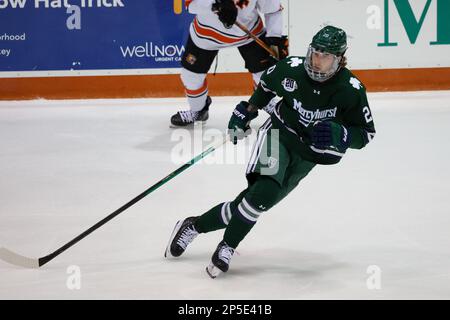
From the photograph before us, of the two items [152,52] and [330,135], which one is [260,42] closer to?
[152,52]

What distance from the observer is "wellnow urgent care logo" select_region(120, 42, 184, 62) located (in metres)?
6.75

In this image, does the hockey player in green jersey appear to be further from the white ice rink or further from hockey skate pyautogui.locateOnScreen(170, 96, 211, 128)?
hockey skate pyautogui.locateOnScreen(170, 96, 211, 128)

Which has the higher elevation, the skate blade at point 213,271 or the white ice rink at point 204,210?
the skate blade at point 213,271

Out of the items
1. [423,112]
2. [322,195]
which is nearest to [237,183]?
[322,195]

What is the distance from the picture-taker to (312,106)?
3.18 meters

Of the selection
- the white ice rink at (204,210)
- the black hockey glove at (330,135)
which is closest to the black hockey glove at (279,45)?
the white ice rink at (204,210)

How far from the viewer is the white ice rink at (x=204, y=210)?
304cm

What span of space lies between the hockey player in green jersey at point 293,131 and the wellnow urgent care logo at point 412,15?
3.55m

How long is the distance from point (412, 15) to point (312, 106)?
12.4 ft

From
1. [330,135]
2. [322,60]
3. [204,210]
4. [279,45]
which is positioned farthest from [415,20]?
[330,135]

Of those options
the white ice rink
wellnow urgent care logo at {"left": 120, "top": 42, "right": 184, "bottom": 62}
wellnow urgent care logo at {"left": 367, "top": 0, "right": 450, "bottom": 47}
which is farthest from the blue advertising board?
wellnow urgent care logo at {"left": 367, "top": 0, "right": 450, "bottom": 47}

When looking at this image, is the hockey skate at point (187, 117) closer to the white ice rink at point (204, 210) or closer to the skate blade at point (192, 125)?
the skate blade at point (192, 125)

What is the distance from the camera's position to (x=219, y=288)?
2.98m
